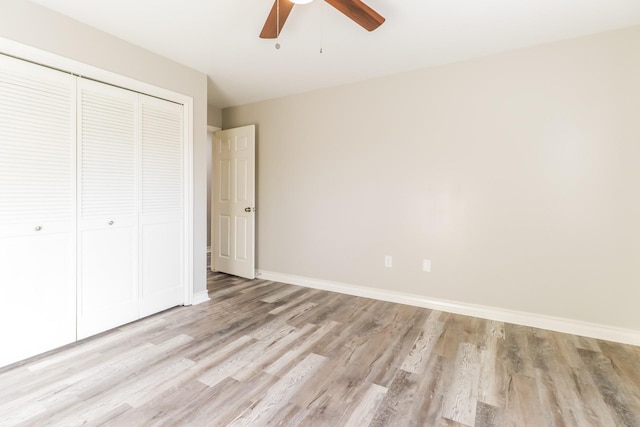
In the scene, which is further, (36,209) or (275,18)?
(36,209)

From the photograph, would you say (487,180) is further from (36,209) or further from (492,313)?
(36,209)

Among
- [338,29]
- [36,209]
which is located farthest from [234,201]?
[338,29]

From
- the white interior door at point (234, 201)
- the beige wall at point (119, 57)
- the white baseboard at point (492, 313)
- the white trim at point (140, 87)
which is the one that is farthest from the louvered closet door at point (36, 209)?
the white baseboard at point (492, 313)

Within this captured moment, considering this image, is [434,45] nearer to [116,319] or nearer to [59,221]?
[59,221]

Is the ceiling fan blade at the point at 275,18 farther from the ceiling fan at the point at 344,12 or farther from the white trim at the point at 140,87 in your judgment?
the white trim at the point at 140,87

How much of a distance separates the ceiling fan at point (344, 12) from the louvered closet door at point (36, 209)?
5.27 ft

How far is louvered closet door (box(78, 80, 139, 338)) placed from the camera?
2342mm

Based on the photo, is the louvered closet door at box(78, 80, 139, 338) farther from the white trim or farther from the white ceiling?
the white ceiling

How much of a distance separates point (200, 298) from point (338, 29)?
286 cm

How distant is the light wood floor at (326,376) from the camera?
5.16 feet

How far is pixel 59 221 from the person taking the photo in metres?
2.20

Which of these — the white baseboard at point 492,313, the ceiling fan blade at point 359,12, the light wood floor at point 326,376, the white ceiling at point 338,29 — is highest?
the white ceiling at point 338,29

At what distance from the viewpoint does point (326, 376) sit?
75.2 inches

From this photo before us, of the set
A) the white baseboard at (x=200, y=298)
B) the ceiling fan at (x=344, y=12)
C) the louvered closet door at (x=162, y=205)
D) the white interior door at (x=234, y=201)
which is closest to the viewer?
the ceiling fan at (x=344, y=12)
